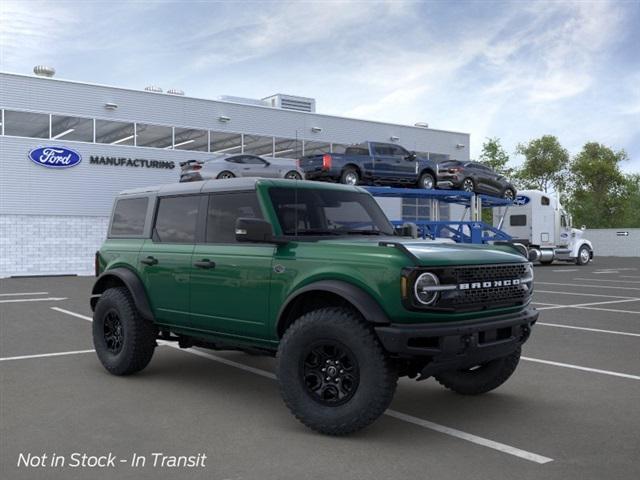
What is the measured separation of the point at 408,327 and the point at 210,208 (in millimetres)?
2530

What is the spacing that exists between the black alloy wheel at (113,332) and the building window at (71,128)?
22.7 metres

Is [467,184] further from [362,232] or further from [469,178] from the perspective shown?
[362,232]

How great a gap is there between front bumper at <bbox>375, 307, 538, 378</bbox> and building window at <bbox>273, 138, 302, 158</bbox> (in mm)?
29085

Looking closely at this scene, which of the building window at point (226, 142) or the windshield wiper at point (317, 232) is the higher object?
the building window at point (226, 142)

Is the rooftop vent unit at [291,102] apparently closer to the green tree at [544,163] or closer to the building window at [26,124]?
the building window at [26,124]

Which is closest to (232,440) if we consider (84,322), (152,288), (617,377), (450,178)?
(152,288)

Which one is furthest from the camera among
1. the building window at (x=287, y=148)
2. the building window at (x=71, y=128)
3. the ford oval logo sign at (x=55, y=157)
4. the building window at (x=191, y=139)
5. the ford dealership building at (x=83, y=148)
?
the building window at (x=287, y=148)

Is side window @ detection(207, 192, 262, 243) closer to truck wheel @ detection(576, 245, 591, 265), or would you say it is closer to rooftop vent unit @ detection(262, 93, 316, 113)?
rooftop vent unit @ detection(262, 93, 316, 113)

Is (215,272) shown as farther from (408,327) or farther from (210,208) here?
(408,327)

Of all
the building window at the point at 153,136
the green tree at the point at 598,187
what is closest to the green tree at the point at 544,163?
the green tree at the point at 598,187

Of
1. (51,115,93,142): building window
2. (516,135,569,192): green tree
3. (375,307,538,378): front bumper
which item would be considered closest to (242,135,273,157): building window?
(51,115,93,142): building window

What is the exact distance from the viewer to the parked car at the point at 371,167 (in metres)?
20.1

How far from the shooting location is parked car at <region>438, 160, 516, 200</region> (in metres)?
24.7

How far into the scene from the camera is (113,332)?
714 centimetres
